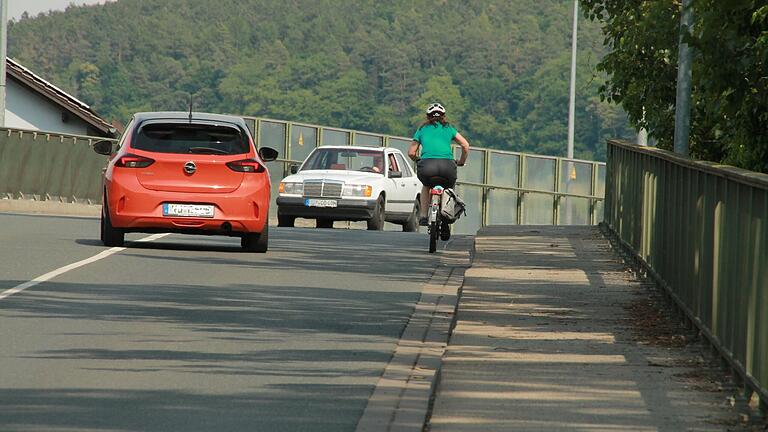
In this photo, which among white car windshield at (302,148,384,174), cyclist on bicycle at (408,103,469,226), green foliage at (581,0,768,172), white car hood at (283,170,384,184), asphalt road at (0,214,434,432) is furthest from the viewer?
white car windshield at (302,148,384,174)

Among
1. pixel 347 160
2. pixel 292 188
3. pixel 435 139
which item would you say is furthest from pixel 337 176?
pixel 435 139

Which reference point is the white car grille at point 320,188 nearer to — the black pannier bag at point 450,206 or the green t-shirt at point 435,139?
the black pannier bag at point 450,206

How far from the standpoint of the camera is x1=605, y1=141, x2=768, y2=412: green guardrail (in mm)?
9359

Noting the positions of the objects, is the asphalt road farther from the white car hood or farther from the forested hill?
the forested hill

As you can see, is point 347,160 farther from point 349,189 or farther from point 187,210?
point 187,210

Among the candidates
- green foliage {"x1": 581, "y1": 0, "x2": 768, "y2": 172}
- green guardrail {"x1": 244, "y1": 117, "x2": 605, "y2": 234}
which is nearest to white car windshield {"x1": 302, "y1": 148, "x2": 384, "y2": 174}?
green foliage {"x1": 581, "y1": 0, "x2": 768, "y2": 172}

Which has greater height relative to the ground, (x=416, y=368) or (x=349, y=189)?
(x=349, y=189)

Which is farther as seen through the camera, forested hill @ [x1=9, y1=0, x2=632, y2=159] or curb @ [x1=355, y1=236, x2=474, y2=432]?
forested hill @ [x1=9, y1=0, x2=632, y2=159]

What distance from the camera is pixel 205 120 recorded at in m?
21.2

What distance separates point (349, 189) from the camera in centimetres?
3303

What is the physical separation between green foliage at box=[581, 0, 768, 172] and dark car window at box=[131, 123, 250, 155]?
487cm

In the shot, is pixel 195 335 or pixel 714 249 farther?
pixel 195 335

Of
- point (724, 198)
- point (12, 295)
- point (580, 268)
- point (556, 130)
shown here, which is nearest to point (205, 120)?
point (580, 268)

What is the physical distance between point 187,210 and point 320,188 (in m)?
12.6
